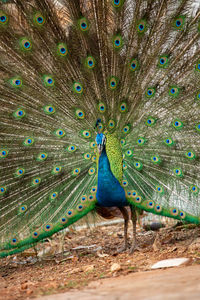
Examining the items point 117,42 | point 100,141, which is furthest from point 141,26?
point 100,141

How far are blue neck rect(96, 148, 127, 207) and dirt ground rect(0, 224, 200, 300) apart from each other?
22.8 inches

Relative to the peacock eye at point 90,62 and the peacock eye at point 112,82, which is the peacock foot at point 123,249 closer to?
the peacock eye at point 112,82

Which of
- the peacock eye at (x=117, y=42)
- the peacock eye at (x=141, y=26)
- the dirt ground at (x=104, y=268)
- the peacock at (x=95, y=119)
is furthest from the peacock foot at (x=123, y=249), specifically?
the peacock eye at (x=141, y=26)

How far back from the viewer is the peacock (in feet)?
11.6

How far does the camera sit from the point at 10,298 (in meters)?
2.36

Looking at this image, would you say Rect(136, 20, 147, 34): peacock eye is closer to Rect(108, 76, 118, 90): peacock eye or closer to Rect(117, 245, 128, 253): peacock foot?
Rect(108, 76, 118, 90): peacock eye

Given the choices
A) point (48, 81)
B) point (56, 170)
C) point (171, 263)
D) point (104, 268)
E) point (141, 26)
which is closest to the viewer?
point (171, 263)

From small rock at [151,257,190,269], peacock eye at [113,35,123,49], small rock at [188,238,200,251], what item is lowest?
small rock at [188,238,200,251]

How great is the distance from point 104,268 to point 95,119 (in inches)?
59.8

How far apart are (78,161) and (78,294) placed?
184 centimetres

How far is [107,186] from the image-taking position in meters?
3.56

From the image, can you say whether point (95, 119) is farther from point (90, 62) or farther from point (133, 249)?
point (133, 249)

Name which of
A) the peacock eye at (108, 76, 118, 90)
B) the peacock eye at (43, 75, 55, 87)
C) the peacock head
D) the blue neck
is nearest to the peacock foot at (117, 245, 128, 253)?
the blue neck

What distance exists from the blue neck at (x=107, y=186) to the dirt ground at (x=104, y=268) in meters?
0.58
